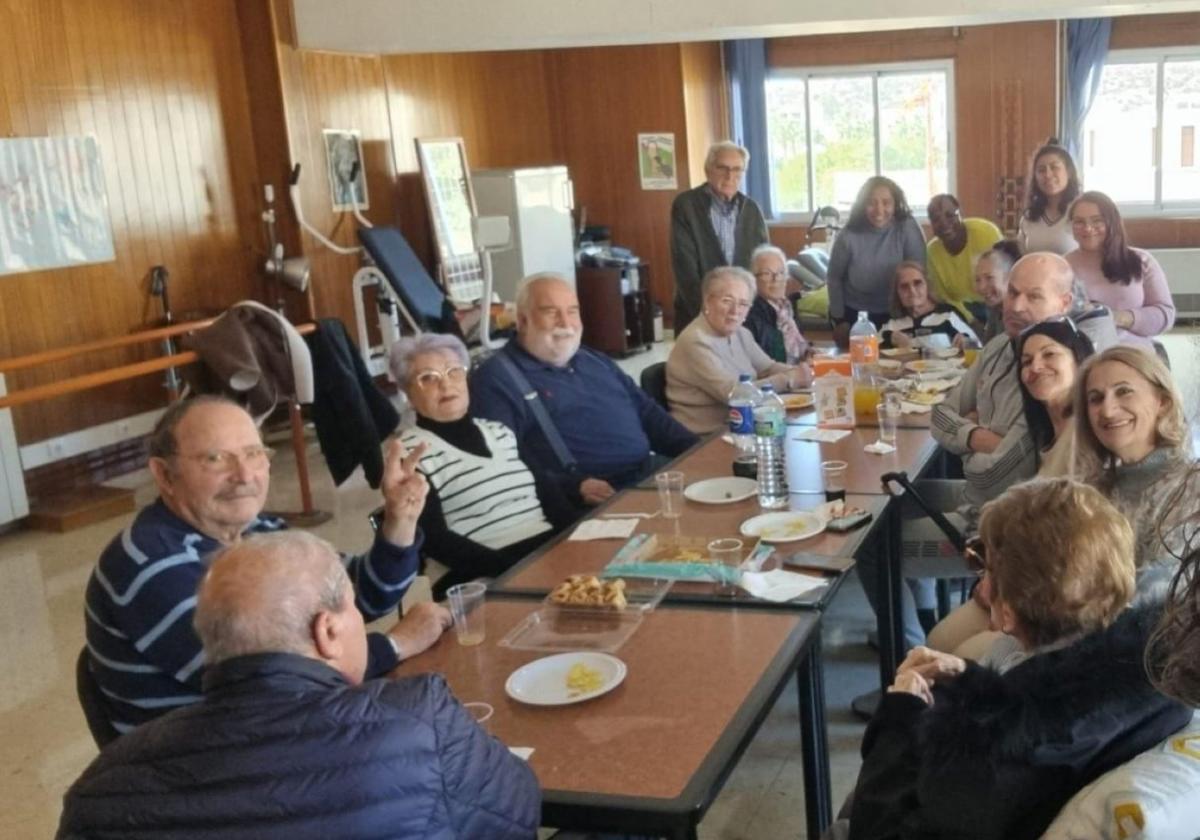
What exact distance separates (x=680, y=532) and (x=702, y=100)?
26.6 ft

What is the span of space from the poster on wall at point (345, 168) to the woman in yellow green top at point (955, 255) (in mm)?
4048

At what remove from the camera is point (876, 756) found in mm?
1860

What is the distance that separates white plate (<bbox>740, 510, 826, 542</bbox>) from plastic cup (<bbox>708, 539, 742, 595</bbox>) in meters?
0.09

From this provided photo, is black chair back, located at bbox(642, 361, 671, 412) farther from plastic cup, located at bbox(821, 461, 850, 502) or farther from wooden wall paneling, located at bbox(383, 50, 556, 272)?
wooden wall paneling, located at bbox(383, 50, 556, 272)

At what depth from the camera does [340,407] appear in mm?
5215

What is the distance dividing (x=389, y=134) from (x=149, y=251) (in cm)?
230

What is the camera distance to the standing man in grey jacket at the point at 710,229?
5.85 metres

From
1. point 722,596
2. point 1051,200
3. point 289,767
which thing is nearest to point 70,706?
point 722,596

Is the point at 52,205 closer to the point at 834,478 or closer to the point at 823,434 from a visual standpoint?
the point at 823,434

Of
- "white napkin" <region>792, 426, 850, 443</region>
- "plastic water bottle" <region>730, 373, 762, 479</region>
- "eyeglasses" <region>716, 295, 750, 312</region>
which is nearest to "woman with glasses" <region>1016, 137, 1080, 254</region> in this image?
"eyeglasses" <region>716, 295, 750, 312</region>

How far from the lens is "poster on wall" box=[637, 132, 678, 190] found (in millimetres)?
10055

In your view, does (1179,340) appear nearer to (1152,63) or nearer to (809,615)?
(1152,63)

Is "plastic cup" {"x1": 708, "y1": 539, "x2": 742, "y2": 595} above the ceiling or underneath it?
underneath

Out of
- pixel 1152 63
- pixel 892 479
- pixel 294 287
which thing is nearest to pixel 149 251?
pixel 294 287
